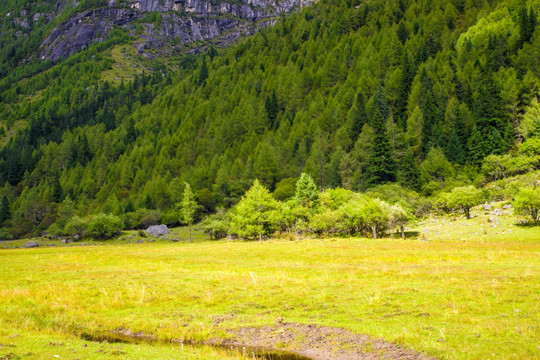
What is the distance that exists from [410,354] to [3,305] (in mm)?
20648

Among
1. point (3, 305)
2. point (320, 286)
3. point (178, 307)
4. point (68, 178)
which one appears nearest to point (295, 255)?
point (320, 286)

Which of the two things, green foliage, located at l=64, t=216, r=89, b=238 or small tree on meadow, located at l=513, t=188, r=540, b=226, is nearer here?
small tree on meadow, located at l=513, t=188, r=540, b=226

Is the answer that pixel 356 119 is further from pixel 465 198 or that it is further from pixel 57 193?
pixel 57 193

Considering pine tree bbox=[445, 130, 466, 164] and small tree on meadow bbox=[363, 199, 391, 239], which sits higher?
pine tree bbox=[445, 130, 466, 164]

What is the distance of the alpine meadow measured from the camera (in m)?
13.7

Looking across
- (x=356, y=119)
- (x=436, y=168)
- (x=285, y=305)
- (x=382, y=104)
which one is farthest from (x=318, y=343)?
(x=382, y=104)

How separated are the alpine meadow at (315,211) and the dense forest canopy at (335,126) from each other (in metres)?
0.91

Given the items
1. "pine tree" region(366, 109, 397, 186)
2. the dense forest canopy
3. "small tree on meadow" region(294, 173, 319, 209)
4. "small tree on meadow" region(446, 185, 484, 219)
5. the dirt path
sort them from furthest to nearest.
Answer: the dense forest canopy, "pine tree" region(366, 109, 397, 186), "small tree on meadow" region(294, 173, 319, 209), "small tree on meadow" region(446, 185, 484, 219), the dirt path

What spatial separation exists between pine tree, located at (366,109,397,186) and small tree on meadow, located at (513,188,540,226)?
42758mm

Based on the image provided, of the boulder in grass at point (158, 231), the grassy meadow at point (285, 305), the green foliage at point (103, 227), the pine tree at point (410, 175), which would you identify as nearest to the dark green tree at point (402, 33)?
the pine tree at point (410, 175)

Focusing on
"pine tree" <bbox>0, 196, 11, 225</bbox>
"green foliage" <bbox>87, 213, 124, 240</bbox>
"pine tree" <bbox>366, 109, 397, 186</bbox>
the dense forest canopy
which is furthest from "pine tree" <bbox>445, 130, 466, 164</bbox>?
"pine tree" <bbox>0, 196, 11, 225</bbox>

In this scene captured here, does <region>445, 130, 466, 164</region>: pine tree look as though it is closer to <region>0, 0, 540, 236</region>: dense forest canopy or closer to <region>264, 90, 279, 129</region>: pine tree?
<region>0, 0, 540, 236</region>: dense forest canopy

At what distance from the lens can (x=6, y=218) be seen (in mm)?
132750

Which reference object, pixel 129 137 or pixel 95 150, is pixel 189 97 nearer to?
pixel 129 137
